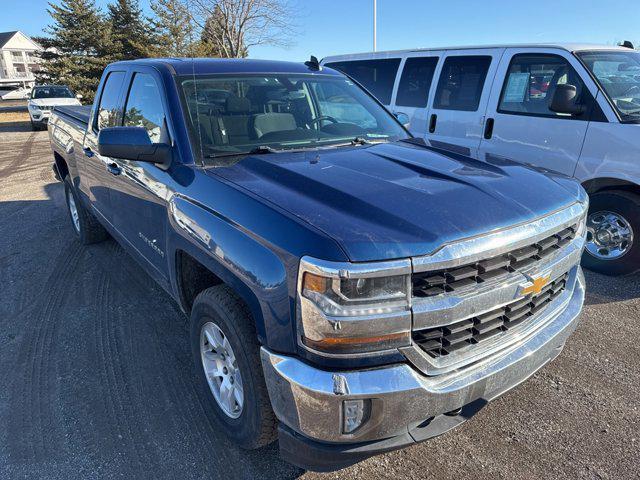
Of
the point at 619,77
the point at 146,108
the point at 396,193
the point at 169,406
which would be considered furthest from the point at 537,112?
the point at 169,406

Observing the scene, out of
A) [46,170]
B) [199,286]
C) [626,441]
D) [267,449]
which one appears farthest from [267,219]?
[46,170]

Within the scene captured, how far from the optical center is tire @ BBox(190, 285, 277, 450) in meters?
2.10

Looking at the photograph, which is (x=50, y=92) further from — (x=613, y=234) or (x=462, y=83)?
(x=613, y=234)

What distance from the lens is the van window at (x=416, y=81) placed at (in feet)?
19.9

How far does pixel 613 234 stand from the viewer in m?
4.55

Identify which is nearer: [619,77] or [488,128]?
[619,77]

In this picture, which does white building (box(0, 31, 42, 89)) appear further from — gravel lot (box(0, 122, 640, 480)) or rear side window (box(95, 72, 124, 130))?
gravel lot (box(0, 122, 640, 480))

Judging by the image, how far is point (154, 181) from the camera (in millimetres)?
2914

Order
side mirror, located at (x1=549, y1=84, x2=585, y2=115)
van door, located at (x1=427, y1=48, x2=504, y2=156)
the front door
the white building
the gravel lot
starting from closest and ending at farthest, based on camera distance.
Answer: the gravel lot
the front door
side mirror, located at (x1=549, y1=84, x2=585, y2=115)
van door, located at (x1=427, y1=48, x2=504, y2=156)
the white building

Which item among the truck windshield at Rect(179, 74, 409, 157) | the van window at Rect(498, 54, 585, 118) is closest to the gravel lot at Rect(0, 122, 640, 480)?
the truck windshield at Rect(179, 74, 409, 157)

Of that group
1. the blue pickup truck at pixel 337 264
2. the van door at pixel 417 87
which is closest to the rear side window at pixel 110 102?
the blue pickup truck at pixel 337 264

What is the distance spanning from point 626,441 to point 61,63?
3636 cm

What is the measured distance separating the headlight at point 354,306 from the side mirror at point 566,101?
352cm

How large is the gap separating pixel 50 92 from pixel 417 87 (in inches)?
773
